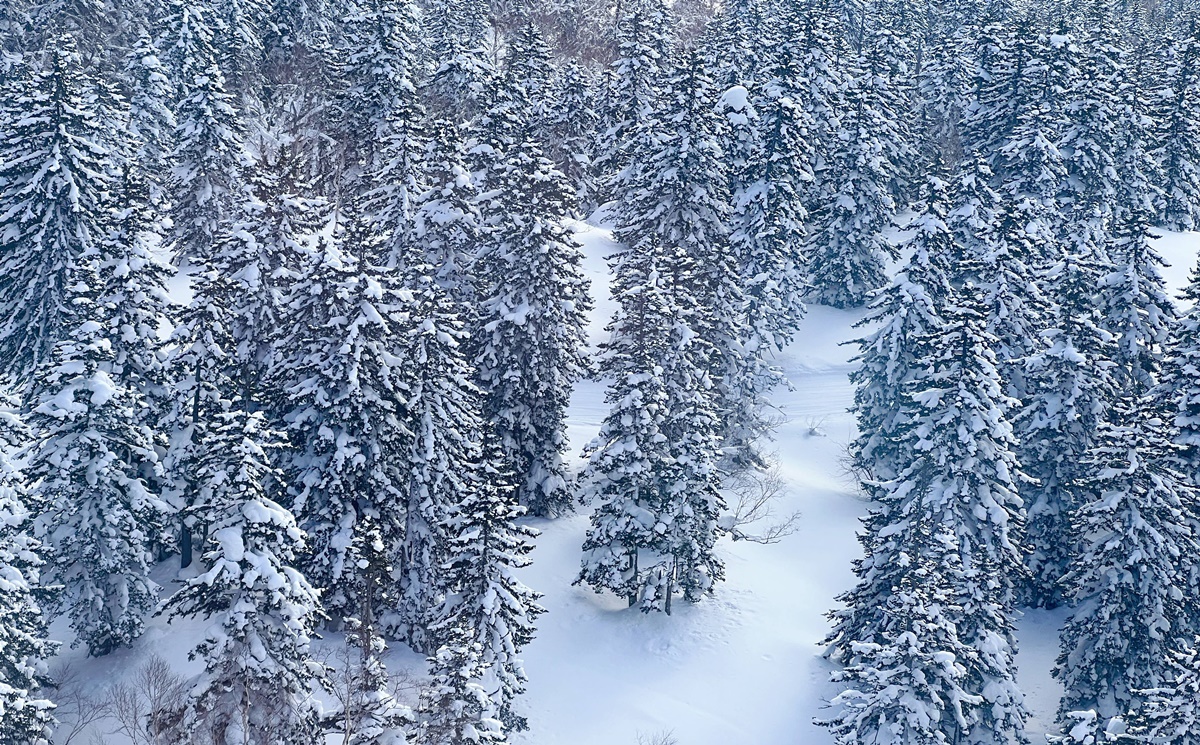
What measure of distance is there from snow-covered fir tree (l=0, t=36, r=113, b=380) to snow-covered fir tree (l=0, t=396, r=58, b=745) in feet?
36.0

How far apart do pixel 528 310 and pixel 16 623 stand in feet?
52.1

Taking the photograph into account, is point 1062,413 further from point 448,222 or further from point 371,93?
point 371,93

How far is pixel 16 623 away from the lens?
75.7 ft

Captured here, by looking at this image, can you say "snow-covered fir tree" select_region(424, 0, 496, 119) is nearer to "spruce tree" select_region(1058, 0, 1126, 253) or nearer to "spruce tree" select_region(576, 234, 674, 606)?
"spruce tree" select_region(576, 234, 674, 606)

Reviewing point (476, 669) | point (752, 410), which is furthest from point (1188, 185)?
point (476, 669)

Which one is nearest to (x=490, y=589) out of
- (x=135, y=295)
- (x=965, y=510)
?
(x=965, y=510)

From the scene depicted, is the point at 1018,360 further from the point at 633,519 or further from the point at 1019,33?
the point at 1019,33

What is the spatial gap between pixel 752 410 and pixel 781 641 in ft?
37.8

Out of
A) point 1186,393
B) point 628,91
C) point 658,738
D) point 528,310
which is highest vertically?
point 628,91

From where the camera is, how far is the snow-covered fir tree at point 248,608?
1986cm

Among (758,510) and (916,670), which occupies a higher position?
(916,670)

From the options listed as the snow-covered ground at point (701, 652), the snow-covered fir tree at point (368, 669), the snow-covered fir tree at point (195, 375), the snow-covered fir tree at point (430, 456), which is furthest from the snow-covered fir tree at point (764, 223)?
the snow-covered fir tree at point (195, 375)

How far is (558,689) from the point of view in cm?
2858

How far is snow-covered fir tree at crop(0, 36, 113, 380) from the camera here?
33188 millimetres
